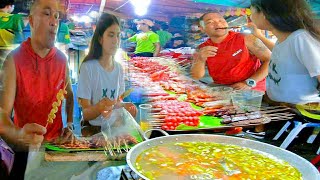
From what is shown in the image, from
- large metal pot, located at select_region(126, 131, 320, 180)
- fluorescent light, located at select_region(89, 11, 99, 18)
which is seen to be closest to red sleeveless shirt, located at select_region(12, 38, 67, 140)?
fluorescent light, located at select_region(89, 11, 99, 18)

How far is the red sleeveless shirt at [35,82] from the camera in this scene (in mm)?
1782

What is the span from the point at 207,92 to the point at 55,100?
83 centimetres

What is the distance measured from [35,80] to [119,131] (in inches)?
18.9

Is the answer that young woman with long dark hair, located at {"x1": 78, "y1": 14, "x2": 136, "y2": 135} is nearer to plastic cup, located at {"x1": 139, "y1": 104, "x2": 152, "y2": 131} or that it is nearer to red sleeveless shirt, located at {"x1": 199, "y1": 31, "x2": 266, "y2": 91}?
plastic cup, located at {"x1": 139, "y1": 104, "x2": 152, "y2": 131}

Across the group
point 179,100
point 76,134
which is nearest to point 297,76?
point 179,100

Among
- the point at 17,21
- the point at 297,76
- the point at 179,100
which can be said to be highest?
the point at 17,21

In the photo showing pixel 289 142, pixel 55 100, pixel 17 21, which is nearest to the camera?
pixel 17 21

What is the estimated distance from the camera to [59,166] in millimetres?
1830

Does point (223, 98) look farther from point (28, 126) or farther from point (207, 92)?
point (28, 126)

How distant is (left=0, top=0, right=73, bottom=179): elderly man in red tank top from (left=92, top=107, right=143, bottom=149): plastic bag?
0.23m

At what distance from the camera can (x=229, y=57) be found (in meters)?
2.11

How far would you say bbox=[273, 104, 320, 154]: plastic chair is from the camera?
206 centimetres

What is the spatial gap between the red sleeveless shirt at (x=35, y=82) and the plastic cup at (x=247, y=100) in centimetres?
95

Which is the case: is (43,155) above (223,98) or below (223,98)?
below
